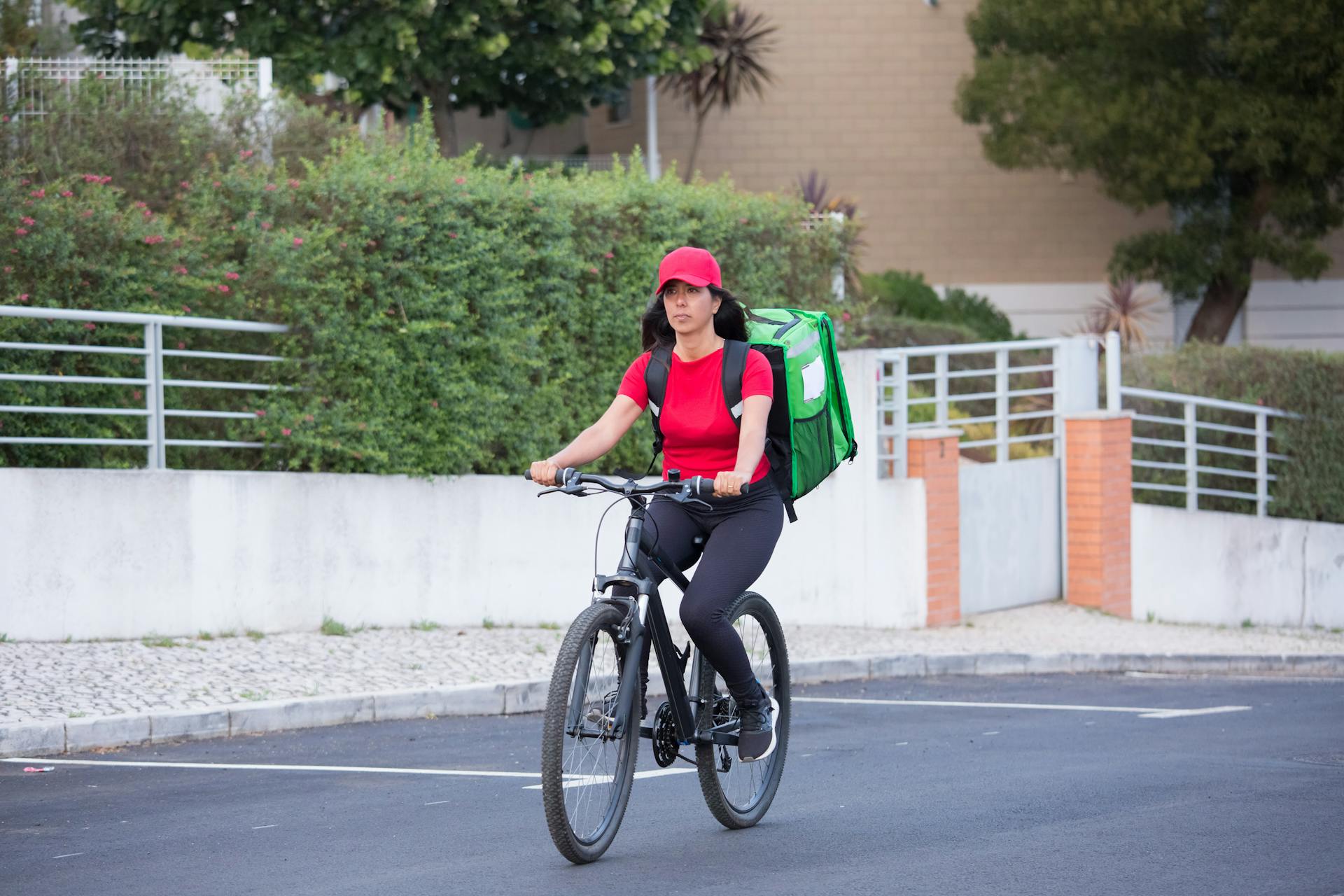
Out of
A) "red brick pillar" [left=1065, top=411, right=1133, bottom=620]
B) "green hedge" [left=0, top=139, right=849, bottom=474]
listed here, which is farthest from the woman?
"red brick pillar" [left=1065, top=411, right=1133, bottom=620]

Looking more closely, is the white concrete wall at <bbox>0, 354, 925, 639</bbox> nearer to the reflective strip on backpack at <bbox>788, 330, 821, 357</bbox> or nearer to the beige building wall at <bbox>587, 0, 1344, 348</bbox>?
the reflective strip on backpack at <bbox>788, 330, 821, 357</bbox>

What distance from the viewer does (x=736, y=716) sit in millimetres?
6375

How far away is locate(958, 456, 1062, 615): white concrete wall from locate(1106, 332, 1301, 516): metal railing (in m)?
1.06

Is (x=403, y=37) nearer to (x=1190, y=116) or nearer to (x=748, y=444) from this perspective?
(x=1190, y=116)

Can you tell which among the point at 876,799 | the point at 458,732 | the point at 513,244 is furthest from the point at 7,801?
the point at 513,244

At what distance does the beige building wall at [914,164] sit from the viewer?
29.8 metres

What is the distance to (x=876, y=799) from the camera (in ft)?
23.3

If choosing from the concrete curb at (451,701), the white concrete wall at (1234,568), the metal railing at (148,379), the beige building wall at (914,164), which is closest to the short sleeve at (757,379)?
the concrete curb at (451,701)

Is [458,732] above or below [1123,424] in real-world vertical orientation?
below

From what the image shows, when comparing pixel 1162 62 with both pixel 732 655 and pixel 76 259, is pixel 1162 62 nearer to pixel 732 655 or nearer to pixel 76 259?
pixel 76 259

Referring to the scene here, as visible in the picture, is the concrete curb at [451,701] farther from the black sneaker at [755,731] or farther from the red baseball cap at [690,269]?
the red baseball cap at [690,269]

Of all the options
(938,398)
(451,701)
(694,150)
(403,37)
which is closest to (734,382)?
(451,701)

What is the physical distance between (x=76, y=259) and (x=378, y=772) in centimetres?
491

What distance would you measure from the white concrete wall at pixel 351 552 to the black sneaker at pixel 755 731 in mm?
5832
